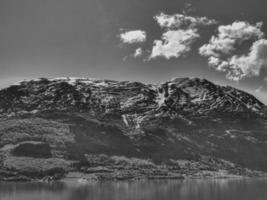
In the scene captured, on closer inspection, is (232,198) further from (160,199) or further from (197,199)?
(160,199)

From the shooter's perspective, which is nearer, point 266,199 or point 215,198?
point 266,199

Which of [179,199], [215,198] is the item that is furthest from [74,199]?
[215,198]

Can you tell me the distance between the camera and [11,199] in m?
198

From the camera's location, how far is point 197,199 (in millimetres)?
194625

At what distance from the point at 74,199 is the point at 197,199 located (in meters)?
52.3

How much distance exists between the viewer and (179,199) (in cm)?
19500

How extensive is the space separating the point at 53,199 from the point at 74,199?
9020 millimetres

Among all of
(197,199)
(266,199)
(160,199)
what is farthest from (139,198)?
(266,199)

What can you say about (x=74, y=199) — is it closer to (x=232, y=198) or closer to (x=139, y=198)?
(x=139, y=198)

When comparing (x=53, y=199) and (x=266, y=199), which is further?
(x=53, y=199)

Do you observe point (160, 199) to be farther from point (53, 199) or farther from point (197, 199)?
point (53, 199)

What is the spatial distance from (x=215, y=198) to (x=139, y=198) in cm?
3231

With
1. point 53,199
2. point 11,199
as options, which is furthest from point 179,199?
point 11,199

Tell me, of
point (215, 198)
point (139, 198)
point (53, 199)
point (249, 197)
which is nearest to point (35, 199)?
point (53, 199)
